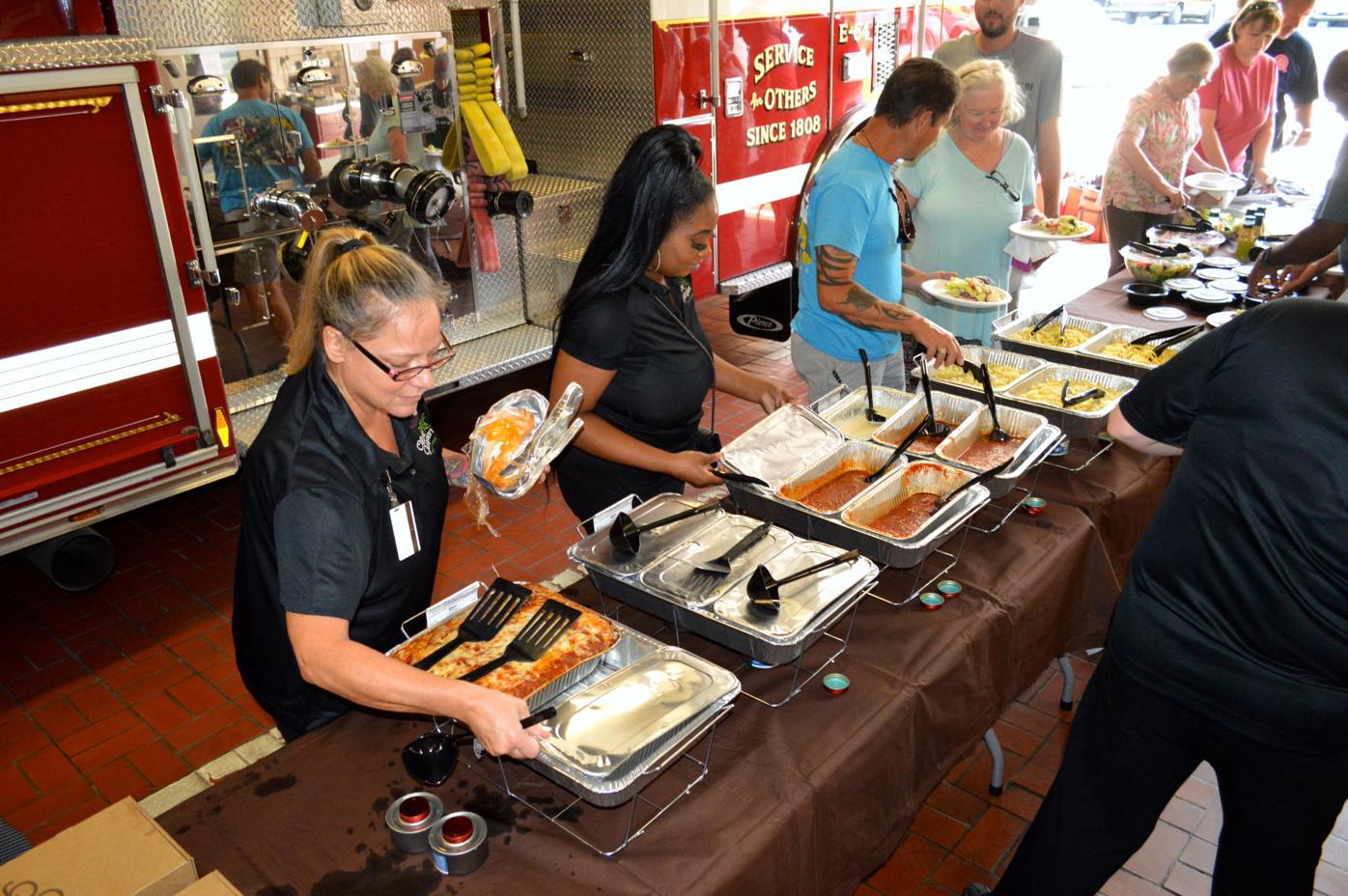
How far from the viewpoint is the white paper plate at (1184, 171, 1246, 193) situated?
6.48 meters

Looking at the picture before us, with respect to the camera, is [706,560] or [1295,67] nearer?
[706,560]

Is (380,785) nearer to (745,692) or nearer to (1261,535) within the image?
(745,692)

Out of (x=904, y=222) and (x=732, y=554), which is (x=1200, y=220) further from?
(x=732, y=554)

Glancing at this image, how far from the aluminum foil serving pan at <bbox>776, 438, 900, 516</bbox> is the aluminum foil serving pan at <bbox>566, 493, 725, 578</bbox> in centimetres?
28

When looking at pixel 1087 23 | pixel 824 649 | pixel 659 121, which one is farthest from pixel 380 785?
pixel 1087 23

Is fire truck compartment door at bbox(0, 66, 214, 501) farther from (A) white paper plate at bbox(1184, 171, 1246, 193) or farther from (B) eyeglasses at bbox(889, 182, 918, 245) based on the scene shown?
(A) white paper plate at bbox(1184, 171, 1246, 193)

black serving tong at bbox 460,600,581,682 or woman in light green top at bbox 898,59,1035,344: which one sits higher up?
woman in light green top at bbox 898,59,1035,344

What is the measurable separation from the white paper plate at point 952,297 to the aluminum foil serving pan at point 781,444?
1.28m

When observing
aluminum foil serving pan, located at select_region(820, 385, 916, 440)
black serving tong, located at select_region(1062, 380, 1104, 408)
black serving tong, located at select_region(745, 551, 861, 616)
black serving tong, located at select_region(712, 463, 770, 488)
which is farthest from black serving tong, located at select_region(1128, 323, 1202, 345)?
black serving tong, located at select_region(745, 551, 861, 616)

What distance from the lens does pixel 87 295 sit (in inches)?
157

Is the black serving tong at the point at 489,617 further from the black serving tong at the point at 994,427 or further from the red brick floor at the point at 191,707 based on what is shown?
the black serving tong at the point at 994,427

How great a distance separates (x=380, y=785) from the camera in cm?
196

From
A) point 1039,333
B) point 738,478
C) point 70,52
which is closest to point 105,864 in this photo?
point 738,478

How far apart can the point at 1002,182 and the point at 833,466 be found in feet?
7.41
